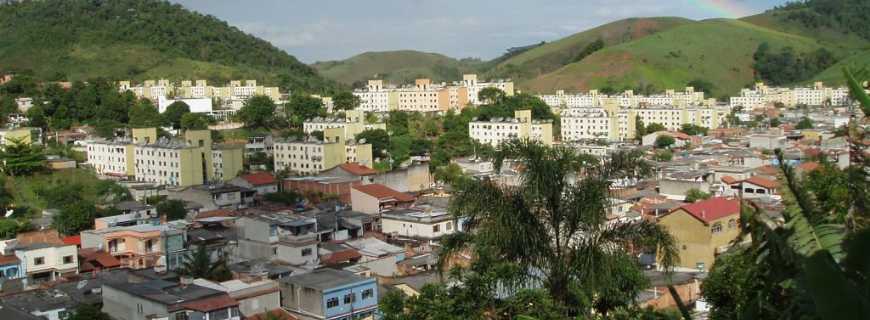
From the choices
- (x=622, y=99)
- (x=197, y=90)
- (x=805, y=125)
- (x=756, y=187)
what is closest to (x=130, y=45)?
(x=197, y=90)

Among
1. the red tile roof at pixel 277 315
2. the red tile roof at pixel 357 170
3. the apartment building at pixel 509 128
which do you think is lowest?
the red tile roof at pixel 277 315

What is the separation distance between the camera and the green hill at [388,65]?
9025cm

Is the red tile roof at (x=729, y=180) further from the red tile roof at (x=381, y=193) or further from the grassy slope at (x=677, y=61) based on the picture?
the grassy slope at (x=677, y=61)

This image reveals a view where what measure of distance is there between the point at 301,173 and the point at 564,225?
64.4ft

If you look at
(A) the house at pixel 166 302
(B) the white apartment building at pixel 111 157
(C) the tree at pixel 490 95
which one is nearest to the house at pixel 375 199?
(A) the house at pixel 166 302

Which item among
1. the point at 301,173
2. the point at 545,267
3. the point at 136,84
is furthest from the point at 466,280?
the point at 136,84

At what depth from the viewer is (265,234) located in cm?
1188

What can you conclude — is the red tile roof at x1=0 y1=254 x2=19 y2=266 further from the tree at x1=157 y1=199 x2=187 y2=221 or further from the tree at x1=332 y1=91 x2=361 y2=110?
the tree at x1=332 y1=91 x2=361 y2=110

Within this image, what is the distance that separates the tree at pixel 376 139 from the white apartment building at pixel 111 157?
6342mm

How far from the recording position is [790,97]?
47.5 metres

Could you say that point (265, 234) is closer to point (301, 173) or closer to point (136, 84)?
point (301, 173)

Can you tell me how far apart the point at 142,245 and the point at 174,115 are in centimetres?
1722

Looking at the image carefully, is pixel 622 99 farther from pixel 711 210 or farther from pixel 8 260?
pixel 8 260

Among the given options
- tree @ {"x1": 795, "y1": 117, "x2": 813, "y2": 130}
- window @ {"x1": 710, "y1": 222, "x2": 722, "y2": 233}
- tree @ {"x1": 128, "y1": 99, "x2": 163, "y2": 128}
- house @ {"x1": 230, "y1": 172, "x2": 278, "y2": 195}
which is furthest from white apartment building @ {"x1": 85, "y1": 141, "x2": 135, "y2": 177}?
tree @ {"x1": 795, "y1": 117, "x2": 813, "y2": 130}
